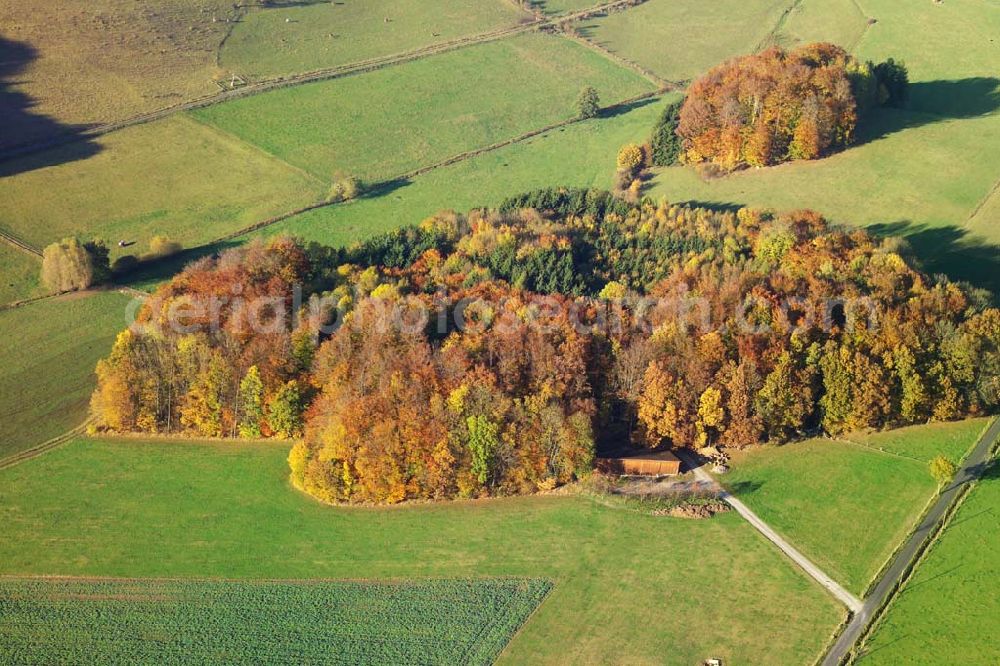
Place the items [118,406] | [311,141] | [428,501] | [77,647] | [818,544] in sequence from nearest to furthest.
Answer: [77,647] → [818,544] → [428,501] → [118,406] → [311,141]

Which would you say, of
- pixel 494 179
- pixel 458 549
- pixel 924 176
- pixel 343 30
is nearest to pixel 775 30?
pixel 924 176

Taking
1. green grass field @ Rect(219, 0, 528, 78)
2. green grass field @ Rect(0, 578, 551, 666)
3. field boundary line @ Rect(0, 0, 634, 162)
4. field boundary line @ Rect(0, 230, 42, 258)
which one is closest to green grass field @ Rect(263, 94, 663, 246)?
field boundary line @ Rect(0, 230, 42, 258)

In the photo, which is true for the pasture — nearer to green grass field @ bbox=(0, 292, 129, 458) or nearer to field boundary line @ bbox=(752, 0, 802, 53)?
green grass field @ bbox=(0, 292, 129, 458)

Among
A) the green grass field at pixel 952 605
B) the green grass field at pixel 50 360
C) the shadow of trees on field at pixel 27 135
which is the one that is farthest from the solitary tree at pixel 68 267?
the green grass field at pixel 952 605

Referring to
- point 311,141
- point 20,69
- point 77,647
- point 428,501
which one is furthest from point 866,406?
point 20,69

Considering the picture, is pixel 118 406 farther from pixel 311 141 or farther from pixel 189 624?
pixel 311 141

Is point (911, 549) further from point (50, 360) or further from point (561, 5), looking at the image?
point (561, 5)
